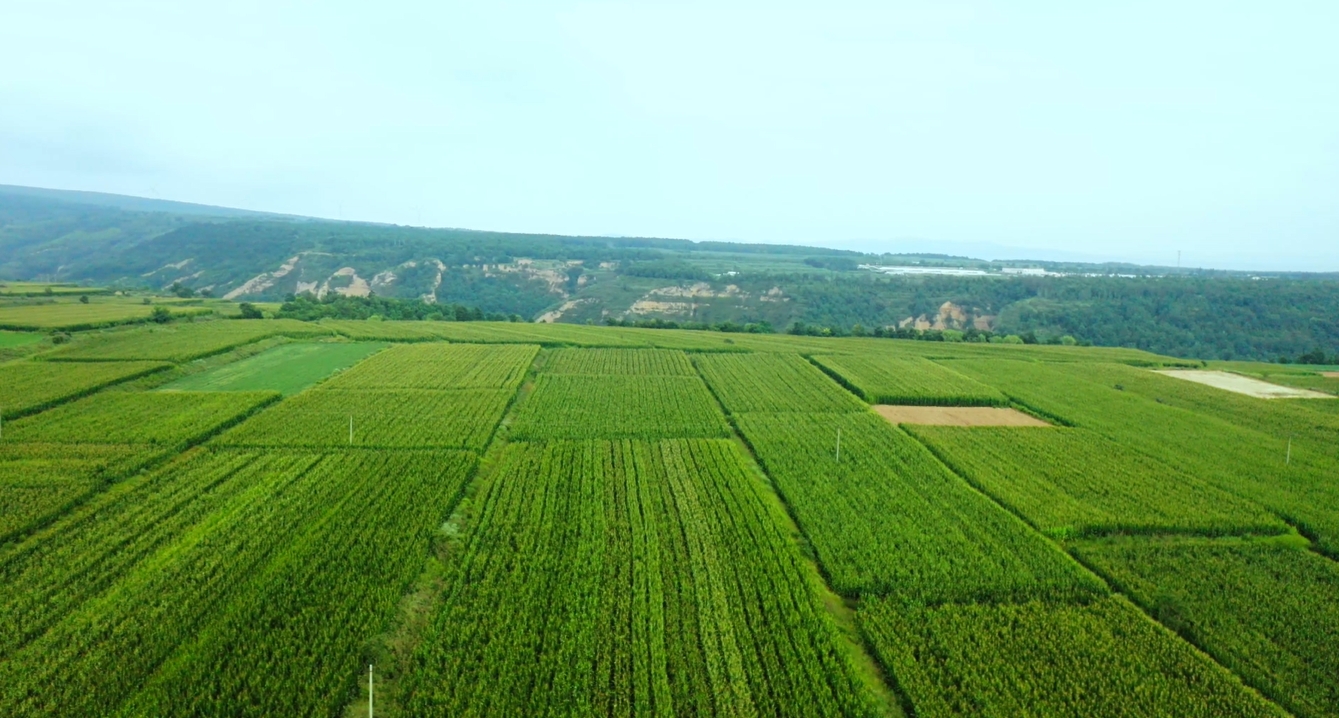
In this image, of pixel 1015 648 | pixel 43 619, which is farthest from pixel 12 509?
pixel 1015 648

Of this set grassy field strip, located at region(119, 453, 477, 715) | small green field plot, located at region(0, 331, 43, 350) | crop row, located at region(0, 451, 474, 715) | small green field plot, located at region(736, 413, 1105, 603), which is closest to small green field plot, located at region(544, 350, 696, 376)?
small green field plot, located at region(736, 413, 1105, 603)

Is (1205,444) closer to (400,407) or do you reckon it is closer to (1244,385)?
(1244,385)

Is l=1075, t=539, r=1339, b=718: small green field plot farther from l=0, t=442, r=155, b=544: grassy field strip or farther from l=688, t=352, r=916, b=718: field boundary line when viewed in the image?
l=0, t=442, r=155, b=544: grassy field strip

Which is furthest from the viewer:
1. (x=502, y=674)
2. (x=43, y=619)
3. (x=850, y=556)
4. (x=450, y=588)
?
(x=850, y=556)

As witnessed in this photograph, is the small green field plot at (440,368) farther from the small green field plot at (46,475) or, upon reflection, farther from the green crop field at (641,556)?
the small green field plot at (46,475)

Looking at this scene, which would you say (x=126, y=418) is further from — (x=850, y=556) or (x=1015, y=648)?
(x=1015, y=648)
